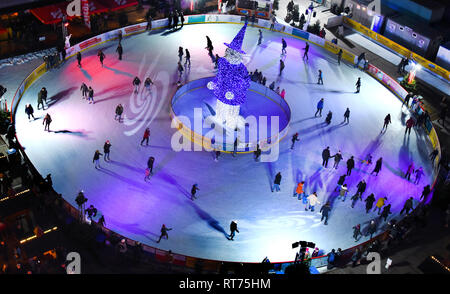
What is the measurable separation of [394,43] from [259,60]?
12.1 metres

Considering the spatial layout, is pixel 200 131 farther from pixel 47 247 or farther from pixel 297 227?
pixel 47 247

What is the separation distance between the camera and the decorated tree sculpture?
3328 cm

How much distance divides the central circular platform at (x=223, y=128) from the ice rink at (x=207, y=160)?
79 cm

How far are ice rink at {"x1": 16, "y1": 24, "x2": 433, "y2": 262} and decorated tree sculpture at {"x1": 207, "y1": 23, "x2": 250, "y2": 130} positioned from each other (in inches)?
128

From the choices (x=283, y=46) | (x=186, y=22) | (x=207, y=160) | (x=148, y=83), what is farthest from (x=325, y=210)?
(x=186, y=22)

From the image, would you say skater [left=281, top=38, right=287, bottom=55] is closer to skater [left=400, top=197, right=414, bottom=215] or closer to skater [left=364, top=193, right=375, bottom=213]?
skater [left=364, top=193, right=375, bottom=213]

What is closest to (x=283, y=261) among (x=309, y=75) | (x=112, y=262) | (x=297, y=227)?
(x=297, y=227)

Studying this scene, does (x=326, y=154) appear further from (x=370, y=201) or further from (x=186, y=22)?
(x=186, y=22)

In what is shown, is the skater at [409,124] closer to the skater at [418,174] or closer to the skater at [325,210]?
the skater at [418,174]

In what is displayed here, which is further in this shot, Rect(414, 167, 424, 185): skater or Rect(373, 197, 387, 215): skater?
Rect(414, 167, 424, 185): skater

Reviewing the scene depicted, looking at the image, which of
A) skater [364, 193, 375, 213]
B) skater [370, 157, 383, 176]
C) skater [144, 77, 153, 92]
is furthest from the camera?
skater [144, 77, 153, 92]

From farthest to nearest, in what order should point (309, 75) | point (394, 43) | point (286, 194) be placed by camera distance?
1. point (394, 43)
2. point (309, 75)
3. point (286, 194)

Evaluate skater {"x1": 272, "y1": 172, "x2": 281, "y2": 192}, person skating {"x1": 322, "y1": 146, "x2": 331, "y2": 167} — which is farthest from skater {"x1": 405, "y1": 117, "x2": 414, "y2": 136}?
skater {"x1": 272, "y1": 172, "x2": 281, "y2": 192}
